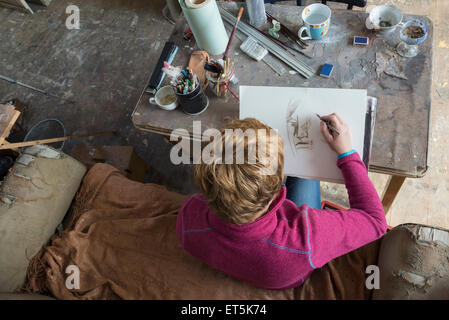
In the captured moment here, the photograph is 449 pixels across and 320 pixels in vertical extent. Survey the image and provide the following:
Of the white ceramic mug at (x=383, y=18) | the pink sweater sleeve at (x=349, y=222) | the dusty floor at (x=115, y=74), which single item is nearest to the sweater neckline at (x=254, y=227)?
the pink sweater sleeve at (x=349, y=222)

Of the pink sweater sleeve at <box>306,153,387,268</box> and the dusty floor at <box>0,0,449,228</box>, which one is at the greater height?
the pink sweater sleeve at <box>306,153,387,268</box>

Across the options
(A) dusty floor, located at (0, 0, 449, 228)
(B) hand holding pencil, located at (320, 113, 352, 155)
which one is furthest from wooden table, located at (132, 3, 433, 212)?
(A) dusty floor, located at (0, 0, 449, 228)

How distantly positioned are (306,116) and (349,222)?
1.30 feet

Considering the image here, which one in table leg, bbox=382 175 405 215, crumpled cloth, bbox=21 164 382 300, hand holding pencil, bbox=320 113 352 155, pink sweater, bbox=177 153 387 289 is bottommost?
crumpled cloth, bbox=21 164 382 300

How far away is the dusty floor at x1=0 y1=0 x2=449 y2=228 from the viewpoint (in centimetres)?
167

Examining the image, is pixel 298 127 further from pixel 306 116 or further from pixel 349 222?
pixel 349 222

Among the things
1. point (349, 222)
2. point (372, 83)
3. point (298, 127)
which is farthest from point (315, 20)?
point (349, 222)

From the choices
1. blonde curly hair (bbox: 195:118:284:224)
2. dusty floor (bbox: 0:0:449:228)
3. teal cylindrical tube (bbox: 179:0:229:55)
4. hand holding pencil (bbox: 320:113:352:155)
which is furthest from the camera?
dusty floor (bbox: 0:0:449:228)

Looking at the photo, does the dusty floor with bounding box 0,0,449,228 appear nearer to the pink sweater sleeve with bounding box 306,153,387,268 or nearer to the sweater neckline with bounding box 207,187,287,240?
the pink sweater sleeve with bounding box 306,153,387,268

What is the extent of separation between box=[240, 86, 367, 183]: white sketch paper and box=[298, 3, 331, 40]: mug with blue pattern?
27cm

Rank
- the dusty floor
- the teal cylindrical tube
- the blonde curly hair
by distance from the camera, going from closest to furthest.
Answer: the blonde curly hair, the teal cylindrical tube, the dusty floor

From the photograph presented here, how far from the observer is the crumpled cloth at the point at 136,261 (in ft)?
3.29

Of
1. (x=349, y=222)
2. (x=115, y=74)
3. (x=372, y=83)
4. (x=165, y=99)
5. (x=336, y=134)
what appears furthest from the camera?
(x=115, y=74)

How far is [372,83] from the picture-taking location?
1.10 meters
